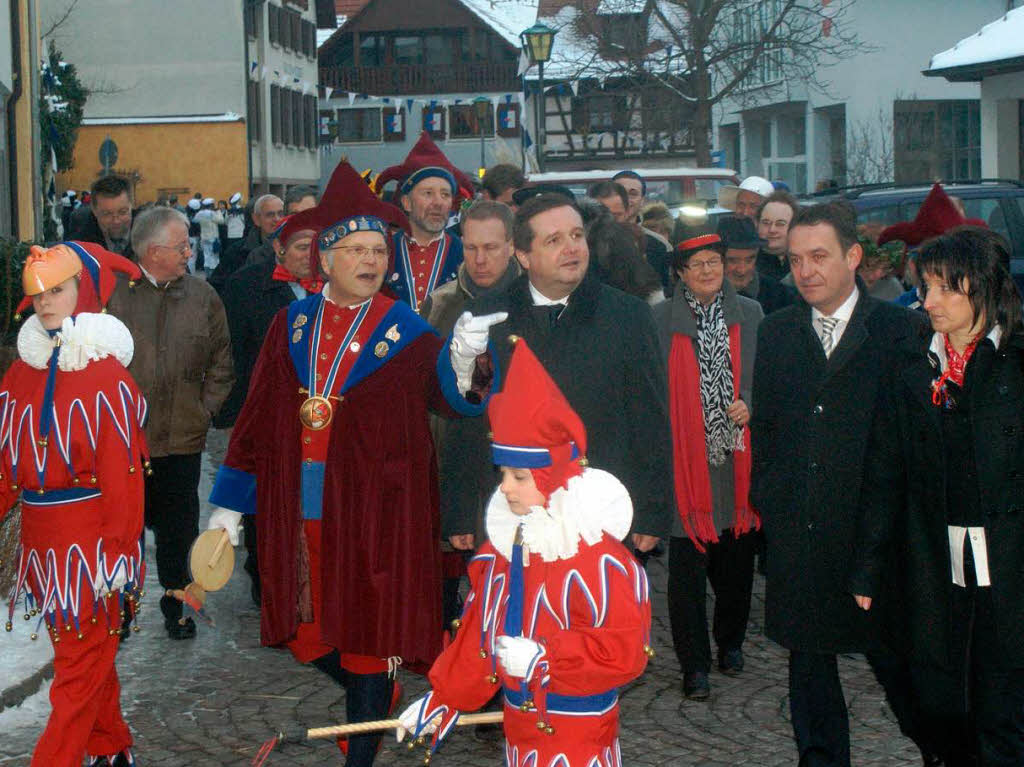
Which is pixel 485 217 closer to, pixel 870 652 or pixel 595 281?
pixel 595 281

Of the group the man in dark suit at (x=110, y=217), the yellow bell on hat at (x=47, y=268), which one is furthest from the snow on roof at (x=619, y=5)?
the yellow bell on hat at (x=47, y=268)

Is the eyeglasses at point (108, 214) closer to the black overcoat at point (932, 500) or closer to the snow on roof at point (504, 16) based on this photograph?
the black overcoat at point (932, 500)

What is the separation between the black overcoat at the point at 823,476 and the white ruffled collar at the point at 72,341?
7.88 ft

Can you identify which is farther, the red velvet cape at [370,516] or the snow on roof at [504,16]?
the snow on roof at [504,16]

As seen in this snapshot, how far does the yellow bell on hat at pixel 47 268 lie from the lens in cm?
534

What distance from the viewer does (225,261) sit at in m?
10.8

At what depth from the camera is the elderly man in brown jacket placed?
761 centimetres

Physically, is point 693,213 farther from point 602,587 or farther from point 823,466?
point 602,587

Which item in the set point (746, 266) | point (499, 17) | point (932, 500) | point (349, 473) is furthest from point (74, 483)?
point (499, 17)

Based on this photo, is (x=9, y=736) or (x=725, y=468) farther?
(x=725, y=468)

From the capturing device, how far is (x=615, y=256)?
7.52 metres

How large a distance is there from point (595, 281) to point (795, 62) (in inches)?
1273

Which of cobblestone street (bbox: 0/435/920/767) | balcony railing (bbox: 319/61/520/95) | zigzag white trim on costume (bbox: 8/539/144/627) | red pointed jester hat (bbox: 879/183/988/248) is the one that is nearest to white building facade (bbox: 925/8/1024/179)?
red pointed jester hat (bbox: 879/183/988/248)

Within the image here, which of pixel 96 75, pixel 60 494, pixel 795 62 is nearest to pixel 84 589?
pixel 60 494
